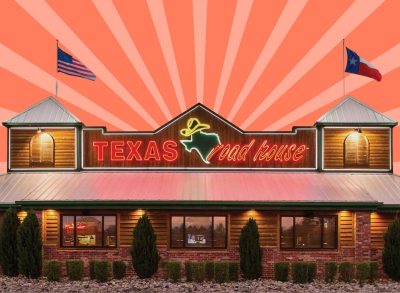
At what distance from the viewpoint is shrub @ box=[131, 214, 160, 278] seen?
79.6 ft

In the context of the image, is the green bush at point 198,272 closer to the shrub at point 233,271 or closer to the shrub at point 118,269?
the shrub at point 233,271

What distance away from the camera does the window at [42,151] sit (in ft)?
98.9

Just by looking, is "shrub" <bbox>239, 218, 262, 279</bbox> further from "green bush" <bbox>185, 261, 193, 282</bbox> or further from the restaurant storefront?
"green bush" <bbox>185, 261, 193, 282</bbox>

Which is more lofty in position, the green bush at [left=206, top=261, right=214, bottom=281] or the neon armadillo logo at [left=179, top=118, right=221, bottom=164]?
the neon armadillo logo at [left=179, top=118, right=221, bottom=164]

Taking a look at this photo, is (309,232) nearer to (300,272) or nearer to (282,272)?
(300,272)

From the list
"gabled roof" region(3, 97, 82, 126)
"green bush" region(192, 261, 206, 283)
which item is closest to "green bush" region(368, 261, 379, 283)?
"green bush" region(192, 261, 206, 283)

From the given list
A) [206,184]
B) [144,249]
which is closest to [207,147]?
[206,184]

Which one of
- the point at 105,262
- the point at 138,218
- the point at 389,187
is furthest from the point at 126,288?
the point at 389,187

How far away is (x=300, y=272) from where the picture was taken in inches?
937

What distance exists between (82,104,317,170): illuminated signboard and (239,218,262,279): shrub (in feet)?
19.6

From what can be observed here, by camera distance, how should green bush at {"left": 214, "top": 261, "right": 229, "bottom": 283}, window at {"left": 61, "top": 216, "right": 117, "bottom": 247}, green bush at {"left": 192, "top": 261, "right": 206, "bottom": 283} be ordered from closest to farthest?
green bush at {"left": 214, "top": 261, "right": 229, "bottom": 283} < green bush at {"left": 192, "top": 261, "right": 206, "bottom": 283} < window at {"left": 61, "top": 216, "right": 117, "bottom": 247}

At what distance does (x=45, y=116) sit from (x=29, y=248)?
8.78 meters

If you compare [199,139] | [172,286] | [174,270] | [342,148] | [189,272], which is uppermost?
[199,139]

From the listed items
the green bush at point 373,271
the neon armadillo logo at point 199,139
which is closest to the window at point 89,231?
the neon armadillo logo at point 199,139
